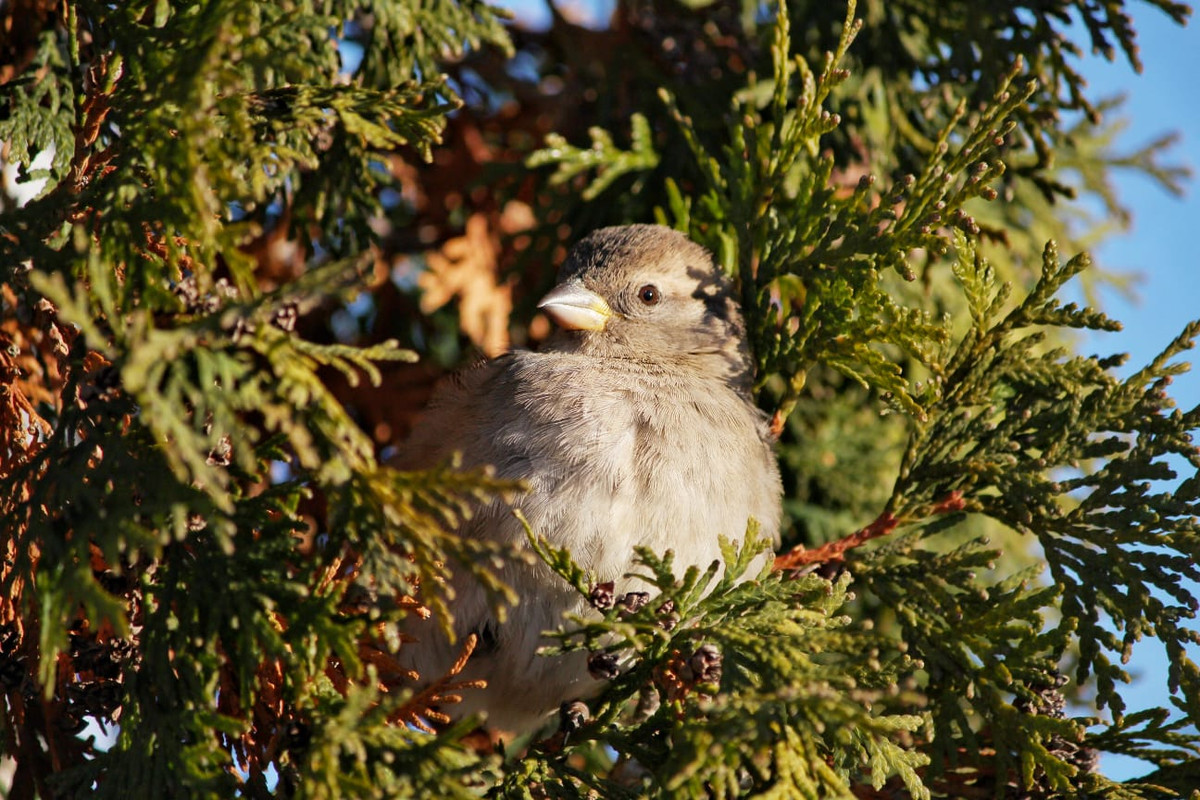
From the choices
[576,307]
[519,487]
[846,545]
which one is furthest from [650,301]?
[519,487]

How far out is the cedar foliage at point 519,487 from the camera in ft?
6.19

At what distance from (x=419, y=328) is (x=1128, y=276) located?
10.6 feet

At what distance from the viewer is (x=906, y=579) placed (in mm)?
2793

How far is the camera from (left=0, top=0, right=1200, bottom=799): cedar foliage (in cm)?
189

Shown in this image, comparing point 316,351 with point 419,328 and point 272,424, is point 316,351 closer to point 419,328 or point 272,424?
point 272,424

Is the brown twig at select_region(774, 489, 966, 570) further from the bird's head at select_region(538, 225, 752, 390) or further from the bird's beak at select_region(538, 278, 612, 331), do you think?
the bird's beak at select_region(538, 278, 612, 331)

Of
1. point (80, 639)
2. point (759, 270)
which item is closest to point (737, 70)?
point (759, 270)

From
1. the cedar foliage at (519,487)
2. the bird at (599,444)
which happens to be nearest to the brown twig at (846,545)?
the cedar foliage at (519,487)

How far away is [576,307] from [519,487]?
1841 mm

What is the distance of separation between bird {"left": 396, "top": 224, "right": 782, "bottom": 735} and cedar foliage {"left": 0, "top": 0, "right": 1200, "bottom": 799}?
15 cm

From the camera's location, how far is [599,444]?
9.54ft

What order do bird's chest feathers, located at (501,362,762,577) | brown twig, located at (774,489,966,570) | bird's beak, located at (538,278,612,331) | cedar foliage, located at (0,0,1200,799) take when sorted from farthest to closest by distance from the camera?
1. bird's beak, located at (538,278,612,331)
2. brown twig, located at (774,489,966,570)
3. bird's chest feathers, located at (501,362,762,577)
4. cedar foliage, located at (0,0,1200,799)

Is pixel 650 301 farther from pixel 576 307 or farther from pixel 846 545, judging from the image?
pixel 846 545

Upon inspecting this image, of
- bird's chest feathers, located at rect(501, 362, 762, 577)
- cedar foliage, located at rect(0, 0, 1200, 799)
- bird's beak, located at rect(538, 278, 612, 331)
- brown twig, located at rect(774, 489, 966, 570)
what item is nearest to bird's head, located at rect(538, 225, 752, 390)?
bird's beak, located at rect(538, 278, 612, 331)
